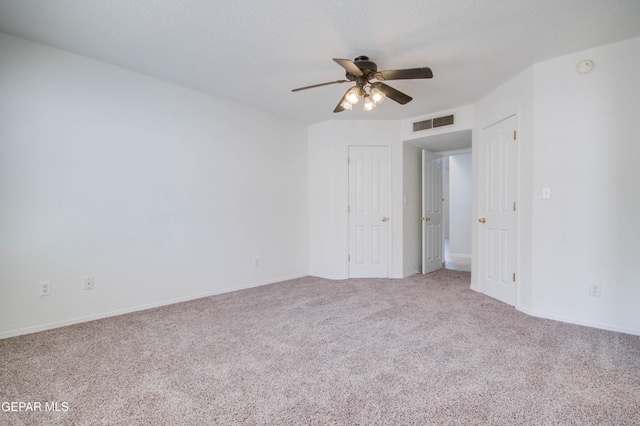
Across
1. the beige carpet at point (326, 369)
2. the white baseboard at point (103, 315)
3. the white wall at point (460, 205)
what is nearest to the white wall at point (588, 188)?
the beige carpet at point (326, 369)

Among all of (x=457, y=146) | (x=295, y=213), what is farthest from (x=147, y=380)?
(x=457, y=146)

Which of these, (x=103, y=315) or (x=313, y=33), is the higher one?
(x=313, y=33)

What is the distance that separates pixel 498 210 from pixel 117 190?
406 cm

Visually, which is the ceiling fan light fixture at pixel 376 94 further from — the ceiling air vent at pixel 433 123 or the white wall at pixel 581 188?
the ceiling air vent at pixel 433 123

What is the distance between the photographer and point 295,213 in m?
4.84

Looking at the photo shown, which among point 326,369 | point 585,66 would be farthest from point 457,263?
point 326,369

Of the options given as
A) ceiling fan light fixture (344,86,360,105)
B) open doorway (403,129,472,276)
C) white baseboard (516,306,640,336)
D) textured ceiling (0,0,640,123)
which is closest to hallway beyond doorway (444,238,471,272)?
open doorway (403,129,472,276)

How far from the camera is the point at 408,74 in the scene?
8.36 ft

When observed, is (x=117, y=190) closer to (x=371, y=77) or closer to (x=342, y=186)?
(x=371, y=77)

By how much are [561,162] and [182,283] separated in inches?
159

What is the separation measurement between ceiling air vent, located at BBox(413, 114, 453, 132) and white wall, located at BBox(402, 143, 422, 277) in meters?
0.35

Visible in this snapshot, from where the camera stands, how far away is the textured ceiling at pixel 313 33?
7.11 feet

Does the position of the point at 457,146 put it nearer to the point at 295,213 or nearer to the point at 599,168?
the point at 599,168

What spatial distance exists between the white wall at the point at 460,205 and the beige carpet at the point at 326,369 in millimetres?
4277
